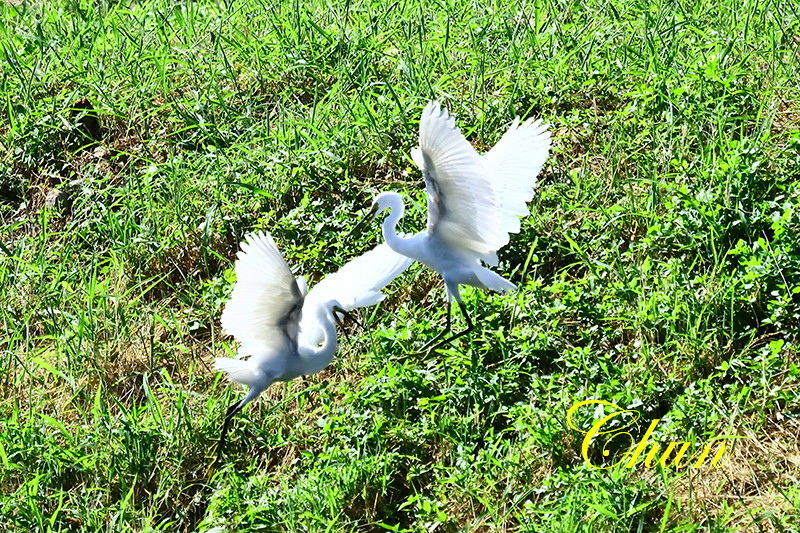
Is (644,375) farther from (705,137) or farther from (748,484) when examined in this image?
(705,137)

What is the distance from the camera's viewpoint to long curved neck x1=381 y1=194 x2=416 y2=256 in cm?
452

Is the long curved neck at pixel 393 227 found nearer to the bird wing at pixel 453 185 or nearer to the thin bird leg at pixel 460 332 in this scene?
the bird wing at pixel 453 185

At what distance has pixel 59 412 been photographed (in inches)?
216

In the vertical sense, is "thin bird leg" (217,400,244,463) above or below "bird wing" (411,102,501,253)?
below

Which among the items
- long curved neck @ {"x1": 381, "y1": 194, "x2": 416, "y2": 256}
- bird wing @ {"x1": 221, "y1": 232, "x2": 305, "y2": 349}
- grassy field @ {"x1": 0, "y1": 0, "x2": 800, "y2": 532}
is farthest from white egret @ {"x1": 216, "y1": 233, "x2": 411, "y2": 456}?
grassy field @ {"x1": 0, "y1": 0, "x2": 800, "y2": 532}

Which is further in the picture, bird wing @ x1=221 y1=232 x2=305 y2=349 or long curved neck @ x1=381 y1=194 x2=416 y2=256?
long curved neck @ x1=381 y1=194 x2=416 y2=256

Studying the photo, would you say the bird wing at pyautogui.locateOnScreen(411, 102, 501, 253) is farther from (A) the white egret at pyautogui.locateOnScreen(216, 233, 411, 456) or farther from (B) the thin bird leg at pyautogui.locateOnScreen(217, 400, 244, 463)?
(B) the thin bird leg at pyautogui.locateOnScreen(217, 400, 244, 463)

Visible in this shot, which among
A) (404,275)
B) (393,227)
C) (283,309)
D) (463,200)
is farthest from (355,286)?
(404,275)

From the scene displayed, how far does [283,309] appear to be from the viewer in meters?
4.33

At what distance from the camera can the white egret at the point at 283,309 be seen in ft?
13.7

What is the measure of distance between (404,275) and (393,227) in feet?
4.06

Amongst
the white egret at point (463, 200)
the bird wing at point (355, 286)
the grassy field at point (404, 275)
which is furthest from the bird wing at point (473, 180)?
the grassy field at point (404, 275)

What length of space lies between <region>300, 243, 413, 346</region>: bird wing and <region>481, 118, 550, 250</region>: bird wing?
46cm

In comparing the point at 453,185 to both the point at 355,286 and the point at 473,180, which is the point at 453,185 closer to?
the point at 473,180
